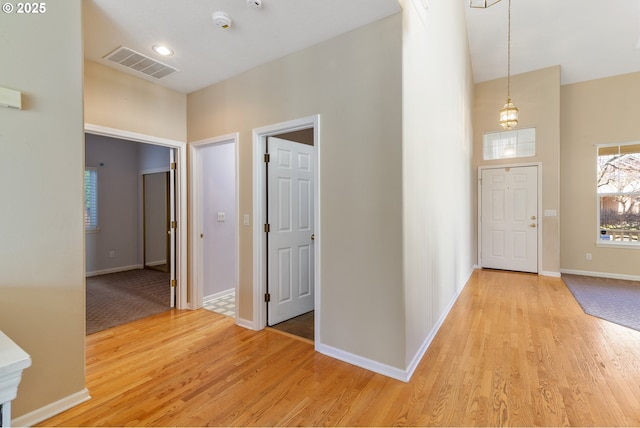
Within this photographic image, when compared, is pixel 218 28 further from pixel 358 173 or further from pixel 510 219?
pixel 510 219

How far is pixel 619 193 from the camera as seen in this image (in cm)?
519

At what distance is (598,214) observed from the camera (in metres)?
5.32

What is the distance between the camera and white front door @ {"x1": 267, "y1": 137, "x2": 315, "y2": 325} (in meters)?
3.15

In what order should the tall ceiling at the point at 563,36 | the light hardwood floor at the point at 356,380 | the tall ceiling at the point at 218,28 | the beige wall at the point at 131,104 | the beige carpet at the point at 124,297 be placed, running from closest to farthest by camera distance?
1. the light hardwood floor at the point at 356,380
2. the tall ceiling at the point at 218,28
3. the beige wall at the point at 131,104
4. the beige carpet at the point at 124,297
5. the tall ceiling at the point at 563,36

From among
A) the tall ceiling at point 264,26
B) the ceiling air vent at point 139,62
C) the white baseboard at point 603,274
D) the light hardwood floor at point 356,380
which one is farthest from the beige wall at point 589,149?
the ceiling air vent at point 139,62

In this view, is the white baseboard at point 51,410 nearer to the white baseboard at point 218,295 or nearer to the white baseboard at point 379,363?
the white baseboard at point 379,363

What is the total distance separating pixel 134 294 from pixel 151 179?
Result: 9.07ft

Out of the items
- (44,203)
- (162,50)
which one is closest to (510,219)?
(162,50)

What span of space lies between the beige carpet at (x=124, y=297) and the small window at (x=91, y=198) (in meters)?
1.05

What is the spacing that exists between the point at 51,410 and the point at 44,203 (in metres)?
1.28

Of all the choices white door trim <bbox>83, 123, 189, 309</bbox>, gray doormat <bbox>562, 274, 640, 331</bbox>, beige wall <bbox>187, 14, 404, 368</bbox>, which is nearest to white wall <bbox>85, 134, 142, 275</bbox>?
white door trim <bbox>83, 123, 189, 309</bbox>

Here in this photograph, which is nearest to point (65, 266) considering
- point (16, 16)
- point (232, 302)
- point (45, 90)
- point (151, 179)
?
point (45, 90)

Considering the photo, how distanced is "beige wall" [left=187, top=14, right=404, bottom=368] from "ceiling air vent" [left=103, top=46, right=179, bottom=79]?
1.18 m

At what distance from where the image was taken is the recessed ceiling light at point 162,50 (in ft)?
8.53
